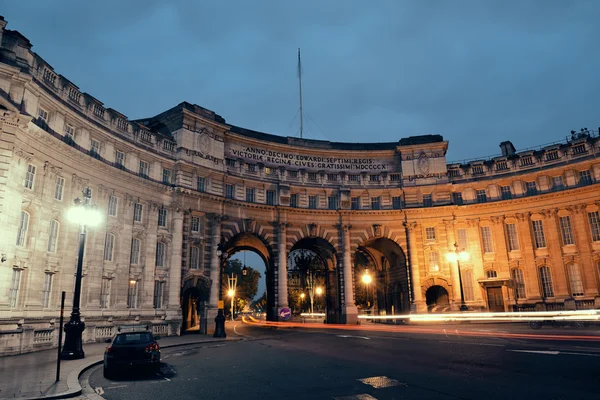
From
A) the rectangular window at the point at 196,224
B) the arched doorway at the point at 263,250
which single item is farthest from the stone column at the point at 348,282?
the rectangular window at the point at 196,224

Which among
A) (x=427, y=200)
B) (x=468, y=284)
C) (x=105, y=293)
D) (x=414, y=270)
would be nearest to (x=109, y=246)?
(x=105, y=293)

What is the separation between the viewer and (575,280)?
42.9 metres

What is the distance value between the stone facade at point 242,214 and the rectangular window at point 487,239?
0.79ft

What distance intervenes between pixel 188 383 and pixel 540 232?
4421 cm

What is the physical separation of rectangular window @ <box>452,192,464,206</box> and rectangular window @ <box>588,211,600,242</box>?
1261cm

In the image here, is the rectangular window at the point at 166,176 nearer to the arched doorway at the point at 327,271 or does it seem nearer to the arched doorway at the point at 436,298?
the arched doorway at the point at 327,271

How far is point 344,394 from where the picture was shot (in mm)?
10250

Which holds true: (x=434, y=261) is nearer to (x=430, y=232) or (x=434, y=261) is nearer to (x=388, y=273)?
(x=430, y=232)

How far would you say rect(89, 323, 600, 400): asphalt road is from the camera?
10070 millimetres

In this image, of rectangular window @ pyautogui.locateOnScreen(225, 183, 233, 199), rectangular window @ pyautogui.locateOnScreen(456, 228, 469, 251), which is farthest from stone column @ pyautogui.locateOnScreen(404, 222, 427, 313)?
rectangular window @ pyautogui.locateOnScreen(225, 183, 233, 199)

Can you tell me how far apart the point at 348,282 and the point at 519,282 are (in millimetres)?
18477

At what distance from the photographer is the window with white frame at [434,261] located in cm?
4755

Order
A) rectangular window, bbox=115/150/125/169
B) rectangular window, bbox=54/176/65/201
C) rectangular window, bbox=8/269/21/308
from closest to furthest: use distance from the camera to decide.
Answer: rectangular window, bbox=8/269/21/308, rectangular window, bbox=54/176/65/201, rectangular window, bbox=115/150/125/169

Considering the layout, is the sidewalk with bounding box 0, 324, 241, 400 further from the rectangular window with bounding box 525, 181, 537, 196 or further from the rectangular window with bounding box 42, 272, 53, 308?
the rectangular window with bounding box 525, 181, 537, 196
